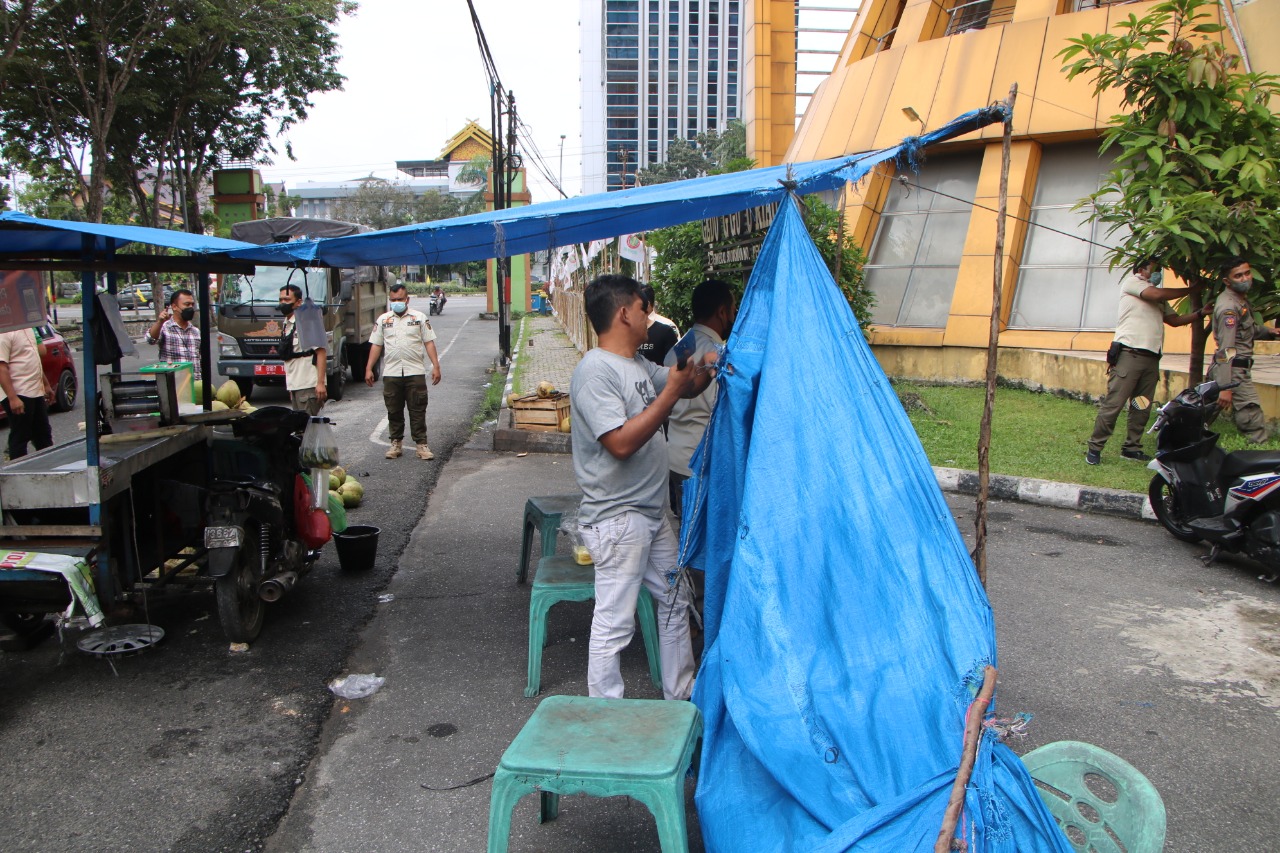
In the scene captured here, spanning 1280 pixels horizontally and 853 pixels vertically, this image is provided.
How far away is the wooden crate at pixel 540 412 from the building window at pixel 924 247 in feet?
19.9

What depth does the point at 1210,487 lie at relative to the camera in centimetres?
607

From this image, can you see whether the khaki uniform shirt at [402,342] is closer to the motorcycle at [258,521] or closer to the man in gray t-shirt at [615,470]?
the motorcycle at [258,521]

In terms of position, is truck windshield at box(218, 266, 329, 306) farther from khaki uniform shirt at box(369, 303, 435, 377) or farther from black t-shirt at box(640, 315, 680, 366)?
black t-shirt at box(640, 315, 680, 366)

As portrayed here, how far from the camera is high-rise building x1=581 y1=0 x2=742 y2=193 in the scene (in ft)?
419

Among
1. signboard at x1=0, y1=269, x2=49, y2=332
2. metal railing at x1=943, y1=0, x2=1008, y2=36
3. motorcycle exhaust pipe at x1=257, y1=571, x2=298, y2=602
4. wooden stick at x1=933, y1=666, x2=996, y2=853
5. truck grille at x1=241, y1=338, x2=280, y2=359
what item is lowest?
motorcycle exhaust pipe at x1=257, y1=571, x2=298, y2=602

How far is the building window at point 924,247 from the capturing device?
13.4 metres

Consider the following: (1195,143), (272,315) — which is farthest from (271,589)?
(272,315)

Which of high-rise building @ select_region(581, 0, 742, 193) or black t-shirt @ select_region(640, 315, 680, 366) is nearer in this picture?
black t-shirt @ select_region(640, 315, 680, 366)

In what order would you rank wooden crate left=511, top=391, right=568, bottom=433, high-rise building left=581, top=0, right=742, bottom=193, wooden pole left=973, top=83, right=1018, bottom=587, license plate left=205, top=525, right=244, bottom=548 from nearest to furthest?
wooden pole left=973, top=83, right=1018, bottom=587, license plate left=205, top=525, right=244, bottom=548, wooden crate left=511, top=391, right=568, bottom=433, high-rise building left=581, top=0, right=742, bottom=193

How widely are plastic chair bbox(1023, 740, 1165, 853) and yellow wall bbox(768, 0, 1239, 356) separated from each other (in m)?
10.2

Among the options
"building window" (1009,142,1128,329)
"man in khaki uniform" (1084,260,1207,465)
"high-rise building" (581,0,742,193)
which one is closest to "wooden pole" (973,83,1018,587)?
"man in khaki uniform" (1084,260,1207,465)

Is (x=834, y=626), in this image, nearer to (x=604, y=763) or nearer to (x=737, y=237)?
(x=604, y=763)

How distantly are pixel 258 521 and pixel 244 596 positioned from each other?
45cm

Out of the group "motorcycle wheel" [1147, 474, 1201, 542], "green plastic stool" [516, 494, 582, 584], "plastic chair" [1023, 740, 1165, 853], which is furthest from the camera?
"motorcycle wheel" [1147, 474, 1201, 542]
